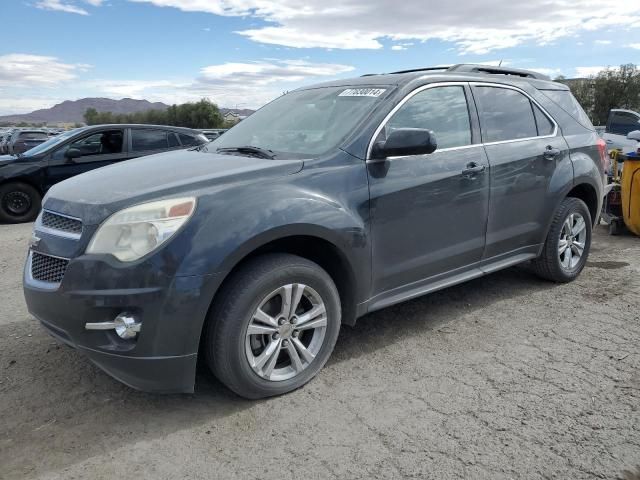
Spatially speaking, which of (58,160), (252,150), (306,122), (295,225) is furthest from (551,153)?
(58,160)

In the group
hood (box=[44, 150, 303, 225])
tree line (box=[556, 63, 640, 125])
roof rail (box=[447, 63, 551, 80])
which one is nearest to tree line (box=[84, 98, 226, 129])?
tree line (box=[556, 63, 640, 125])

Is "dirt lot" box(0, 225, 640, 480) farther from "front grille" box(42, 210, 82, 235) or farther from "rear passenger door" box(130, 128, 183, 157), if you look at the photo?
"rear passenger door" box(130, 128, 183, 157)

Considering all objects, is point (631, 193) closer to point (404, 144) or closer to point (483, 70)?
point (483, 70)

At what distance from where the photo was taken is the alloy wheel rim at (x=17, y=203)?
888 cm

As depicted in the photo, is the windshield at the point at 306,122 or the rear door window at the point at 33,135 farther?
the rear door window at the point at 33,135

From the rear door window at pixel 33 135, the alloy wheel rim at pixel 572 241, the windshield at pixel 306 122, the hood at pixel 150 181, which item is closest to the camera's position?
the hood at pixel 150 181

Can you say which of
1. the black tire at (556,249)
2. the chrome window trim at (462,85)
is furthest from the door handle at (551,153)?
the black tire at (556,249)

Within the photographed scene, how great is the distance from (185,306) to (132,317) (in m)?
0.25

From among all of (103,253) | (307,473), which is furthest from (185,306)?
(307,473)

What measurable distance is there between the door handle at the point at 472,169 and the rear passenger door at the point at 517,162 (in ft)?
0.46

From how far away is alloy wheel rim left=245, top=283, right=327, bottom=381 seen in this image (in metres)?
2.90

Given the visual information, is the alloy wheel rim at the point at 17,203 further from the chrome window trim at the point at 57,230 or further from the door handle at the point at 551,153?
the door handle at the point at 551,153

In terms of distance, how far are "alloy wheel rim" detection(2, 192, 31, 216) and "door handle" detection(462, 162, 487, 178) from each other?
7829 millimetres

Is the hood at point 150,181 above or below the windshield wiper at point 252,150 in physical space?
below
